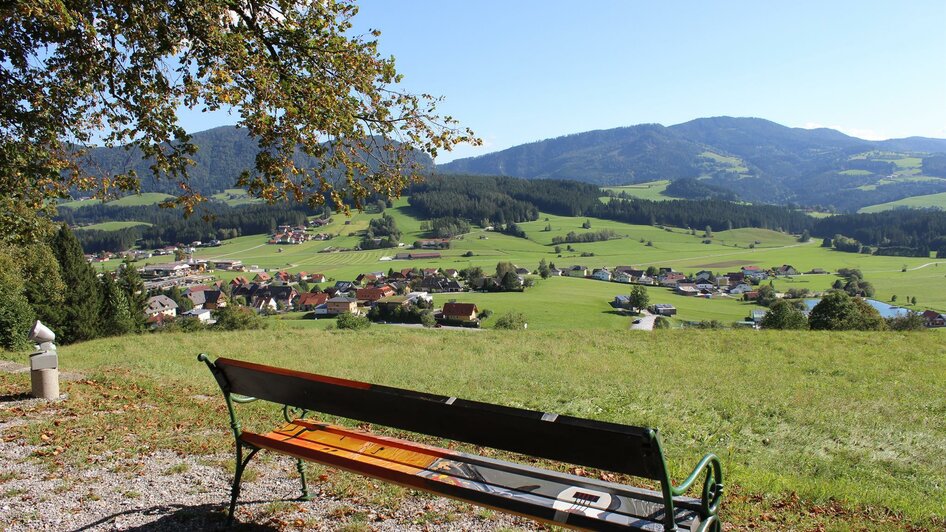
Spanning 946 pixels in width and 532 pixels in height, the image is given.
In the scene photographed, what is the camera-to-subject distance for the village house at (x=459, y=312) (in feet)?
164

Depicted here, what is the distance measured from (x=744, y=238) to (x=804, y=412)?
13648 centimetres

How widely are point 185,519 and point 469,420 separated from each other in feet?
8.96

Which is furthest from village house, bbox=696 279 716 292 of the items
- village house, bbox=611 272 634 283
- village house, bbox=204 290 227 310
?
village house, bbox=204 290 227 310

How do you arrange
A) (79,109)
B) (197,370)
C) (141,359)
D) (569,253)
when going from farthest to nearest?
(569,253)
(141,359)
(197,370)
(79,109)

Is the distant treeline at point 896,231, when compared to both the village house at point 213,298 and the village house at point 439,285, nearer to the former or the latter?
the village house at point 439,285

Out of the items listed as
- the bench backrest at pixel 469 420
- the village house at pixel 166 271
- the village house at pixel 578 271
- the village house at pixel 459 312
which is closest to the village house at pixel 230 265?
A: the village house at pixel 166 271

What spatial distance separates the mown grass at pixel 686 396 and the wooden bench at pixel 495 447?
118cm

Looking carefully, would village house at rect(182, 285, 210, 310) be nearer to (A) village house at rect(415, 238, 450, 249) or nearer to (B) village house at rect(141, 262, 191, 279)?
(B) village house at rect(141, 262, 191, 279)

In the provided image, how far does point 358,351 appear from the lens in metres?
17.7

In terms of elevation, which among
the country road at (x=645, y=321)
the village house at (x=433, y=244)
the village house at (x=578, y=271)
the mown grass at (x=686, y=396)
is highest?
the mown grass at (x=686, y=396)

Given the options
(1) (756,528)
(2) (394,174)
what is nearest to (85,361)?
(2) (394,174)

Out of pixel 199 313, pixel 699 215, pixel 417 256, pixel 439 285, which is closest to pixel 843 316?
pixel 439 285

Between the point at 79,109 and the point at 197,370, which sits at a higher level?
the point at 79,109

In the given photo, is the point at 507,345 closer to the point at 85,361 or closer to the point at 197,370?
the point at 197,370
